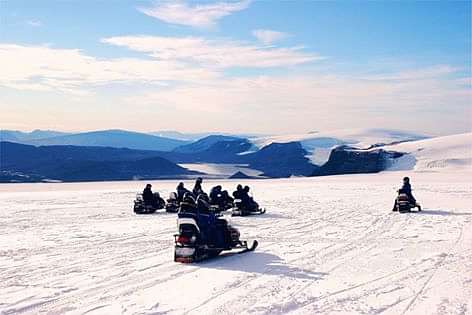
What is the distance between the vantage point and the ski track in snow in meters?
8.07

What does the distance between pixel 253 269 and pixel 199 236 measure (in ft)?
4.86

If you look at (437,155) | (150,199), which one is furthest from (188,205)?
(437,155)

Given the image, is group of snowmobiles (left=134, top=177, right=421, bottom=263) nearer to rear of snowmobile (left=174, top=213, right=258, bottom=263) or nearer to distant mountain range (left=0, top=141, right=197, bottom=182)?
rear of snowmobile (left=174, top=213, right=258, bottom=263)

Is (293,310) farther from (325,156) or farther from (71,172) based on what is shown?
(325,156)

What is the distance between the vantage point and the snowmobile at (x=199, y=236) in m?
11.3

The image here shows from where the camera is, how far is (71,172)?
10706 centimetres

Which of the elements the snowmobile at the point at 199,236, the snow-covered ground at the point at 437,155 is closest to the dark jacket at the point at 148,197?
the snowmobile at the point at 199,236

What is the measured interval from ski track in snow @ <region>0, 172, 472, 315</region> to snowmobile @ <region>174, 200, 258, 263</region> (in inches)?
9.1

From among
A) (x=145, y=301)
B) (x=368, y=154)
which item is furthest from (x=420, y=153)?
(x=145, y=301)

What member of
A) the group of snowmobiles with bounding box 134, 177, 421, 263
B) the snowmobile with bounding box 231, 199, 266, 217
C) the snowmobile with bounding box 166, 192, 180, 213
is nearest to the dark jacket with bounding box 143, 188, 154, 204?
the snowmobile with bounding box 166, 192, 180, 213

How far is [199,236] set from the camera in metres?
11.5

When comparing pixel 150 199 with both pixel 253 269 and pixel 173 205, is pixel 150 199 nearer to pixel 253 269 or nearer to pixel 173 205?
pixel 173 205

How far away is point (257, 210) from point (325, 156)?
137903mm

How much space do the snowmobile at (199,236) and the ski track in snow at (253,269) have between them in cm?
23
